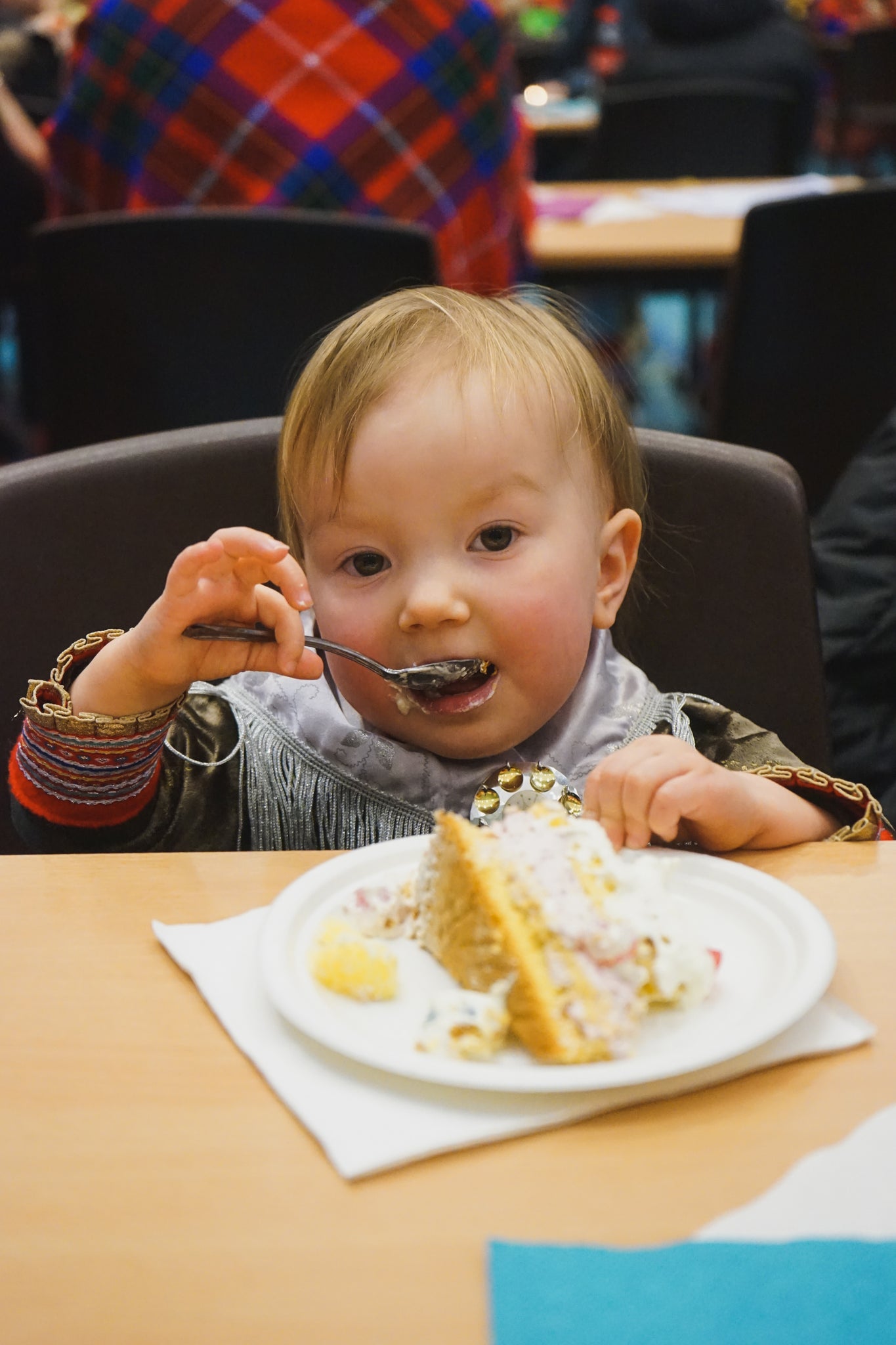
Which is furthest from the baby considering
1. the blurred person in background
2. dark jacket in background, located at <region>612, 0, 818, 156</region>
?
dark jacket in background, located at <region>612, 0, 818, 156</region>

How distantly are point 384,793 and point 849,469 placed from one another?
90 centimetres

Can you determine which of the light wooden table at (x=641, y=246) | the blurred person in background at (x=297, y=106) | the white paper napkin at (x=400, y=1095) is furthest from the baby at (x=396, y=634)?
the light wooden table at (x=641, y=246)

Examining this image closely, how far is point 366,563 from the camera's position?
3.90ft

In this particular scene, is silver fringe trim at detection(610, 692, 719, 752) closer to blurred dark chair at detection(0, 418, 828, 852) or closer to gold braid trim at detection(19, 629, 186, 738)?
blurred dark chair at detection(0, 418, 828, 852)

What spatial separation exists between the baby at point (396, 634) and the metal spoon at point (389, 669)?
1 cm

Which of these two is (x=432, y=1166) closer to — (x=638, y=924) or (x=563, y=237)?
(x=638, y=924)

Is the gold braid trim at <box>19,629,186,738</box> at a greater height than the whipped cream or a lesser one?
lesser

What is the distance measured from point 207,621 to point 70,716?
0.48 feet

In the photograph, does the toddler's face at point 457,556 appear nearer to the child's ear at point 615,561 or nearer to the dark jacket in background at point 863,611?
the child's ear at point 615,561

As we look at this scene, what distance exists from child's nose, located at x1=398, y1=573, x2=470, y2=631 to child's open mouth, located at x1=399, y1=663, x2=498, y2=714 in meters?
0.06

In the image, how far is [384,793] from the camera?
48.6 inches

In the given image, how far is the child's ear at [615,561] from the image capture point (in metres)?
1.28

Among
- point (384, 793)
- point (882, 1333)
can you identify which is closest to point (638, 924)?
point (882, 1333)

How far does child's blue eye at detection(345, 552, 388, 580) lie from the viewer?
1179 mm
